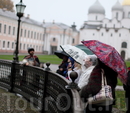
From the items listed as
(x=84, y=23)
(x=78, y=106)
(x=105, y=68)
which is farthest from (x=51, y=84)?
(x=84, y=23)

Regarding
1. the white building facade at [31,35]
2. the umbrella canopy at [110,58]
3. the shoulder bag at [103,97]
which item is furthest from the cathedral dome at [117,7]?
the shoulder bag at [103,97]

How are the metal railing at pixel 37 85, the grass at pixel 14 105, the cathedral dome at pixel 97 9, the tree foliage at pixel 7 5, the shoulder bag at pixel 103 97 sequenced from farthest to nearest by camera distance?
the cathedral dome at pixel 97 9 < the tree foliage at pixel 7 5 < the grass at pixel 14 105 < the metal railing at pixel 37 85 < the shoulder bag at pixel 103 97

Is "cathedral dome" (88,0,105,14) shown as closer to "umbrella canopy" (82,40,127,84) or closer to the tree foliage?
the tree foliage

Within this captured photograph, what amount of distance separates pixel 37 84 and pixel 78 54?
227 centimetres

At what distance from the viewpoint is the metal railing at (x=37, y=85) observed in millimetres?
5430

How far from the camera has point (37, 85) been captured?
26.8 ft

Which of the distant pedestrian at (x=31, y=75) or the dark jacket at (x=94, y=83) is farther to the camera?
the distant pedestrian at (x=31, y=75)

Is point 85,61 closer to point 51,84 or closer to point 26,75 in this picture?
point 51,84

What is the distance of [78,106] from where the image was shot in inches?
135

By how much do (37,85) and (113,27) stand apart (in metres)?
82.8

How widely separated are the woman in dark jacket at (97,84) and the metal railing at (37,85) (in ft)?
0.62

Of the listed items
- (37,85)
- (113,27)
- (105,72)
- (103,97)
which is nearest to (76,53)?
(105,72)

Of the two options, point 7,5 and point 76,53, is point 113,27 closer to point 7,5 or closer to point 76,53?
point 7,5

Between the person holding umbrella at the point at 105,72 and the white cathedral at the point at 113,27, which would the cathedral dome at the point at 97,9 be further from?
the person holding umbrella at the point at 105,72
